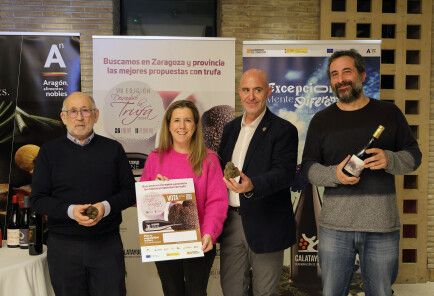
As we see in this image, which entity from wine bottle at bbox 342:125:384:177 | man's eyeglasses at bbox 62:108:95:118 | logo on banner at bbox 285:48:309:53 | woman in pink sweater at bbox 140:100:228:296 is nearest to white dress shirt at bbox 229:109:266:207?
woman in pink sweater at bbox 140:100:228:296

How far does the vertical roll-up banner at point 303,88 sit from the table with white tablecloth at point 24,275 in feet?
6.83

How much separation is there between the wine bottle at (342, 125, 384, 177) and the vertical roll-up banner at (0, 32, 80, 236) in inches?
101

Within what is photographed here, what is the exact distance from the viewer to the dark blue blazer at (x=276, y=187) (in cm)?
228

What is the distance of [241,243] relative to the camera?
7.73ft

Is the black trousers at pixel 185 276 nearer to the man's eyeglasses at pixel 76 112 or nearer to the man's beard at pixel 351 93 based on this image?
the man's eyeglasses at pixel 76 112

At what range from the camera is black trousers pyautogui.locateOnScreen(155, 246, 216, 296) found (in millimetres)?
2176

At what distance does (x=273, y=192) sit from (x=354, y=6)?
9.59 ft

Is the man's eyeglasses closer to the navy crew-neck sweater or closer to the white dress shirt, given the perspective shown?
the navy crew-neck sweater

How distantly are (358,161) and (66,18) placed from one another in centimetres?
349

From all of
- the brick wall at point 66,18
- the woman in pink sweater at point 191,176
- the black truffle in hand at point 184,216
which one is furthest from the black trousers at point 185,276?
the brick wall at point 66,18

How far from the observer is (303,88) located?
12.1 ft

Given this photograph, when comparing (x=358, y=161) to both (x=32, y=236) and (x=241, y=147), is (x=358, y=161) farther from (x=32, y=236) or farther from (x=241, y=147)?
(x=32, y=236)

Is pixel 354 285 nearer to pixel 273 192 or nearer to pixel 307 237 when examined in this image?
pixel 307 237

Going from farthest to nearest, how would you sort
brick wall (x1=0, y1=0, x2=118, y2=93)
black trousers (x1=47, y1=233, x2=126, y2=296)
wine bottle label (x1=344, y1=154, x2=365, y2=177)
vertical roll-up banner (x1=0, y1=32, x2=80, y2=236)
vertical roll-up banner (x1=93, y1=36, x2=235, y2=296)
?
1. brick wall (x1=0, y1=0, x2=118, y2=93)
2. vertical roll-up banner (x1=0, y1=32, x2=80, y2=236)
3. vertical roll-up banner (x1=93, y1=36, x2=235, y2=296)
4. black trousers (x1=47, y1=233, x2=126, y2=296)
5. wine bottle label (x1=344, y1=154, x2=365, y2=177)
